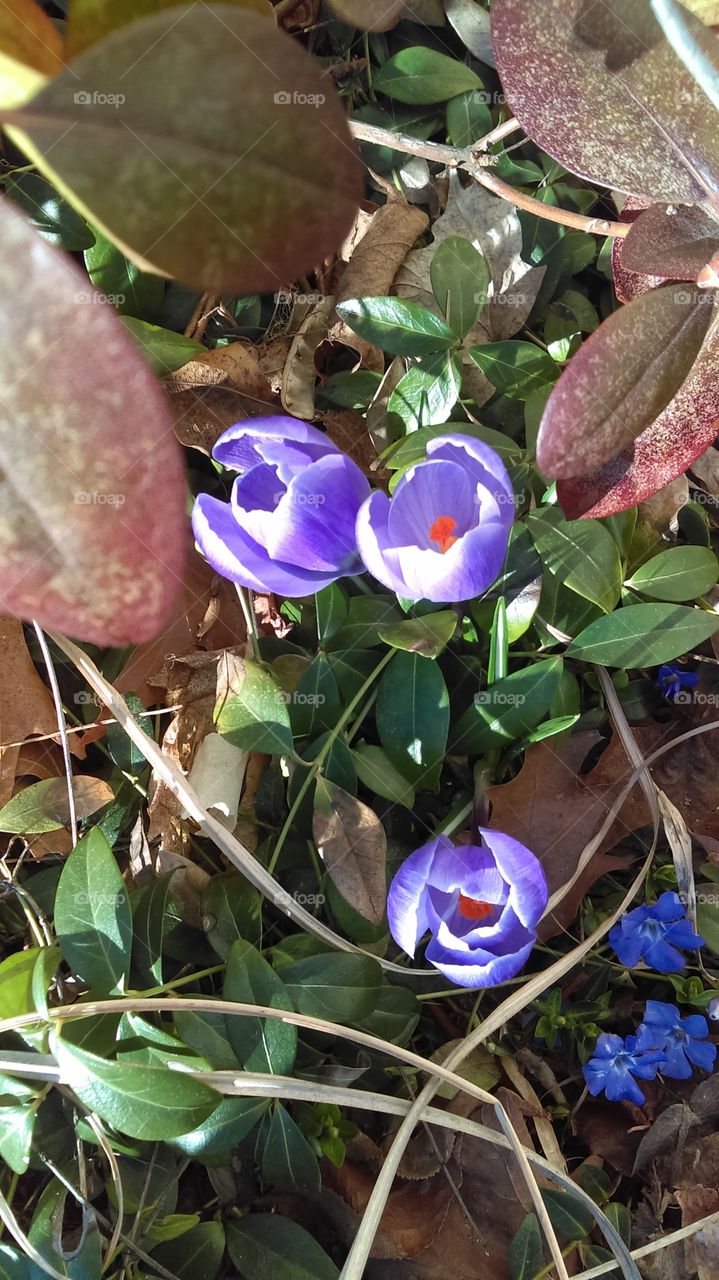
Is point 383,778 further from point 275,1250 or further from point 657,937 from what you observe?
point 275,1250

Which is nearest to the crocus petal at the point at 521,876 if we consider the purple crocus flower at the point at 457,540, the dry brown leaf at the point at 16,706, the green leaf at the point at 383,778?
the green leaf at the point at 383,778

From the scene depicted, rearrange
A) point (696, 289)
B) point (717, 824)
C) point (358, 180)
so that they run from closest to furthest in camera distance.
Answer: point (358, 180) < point (696, 289) < point (717, 824)

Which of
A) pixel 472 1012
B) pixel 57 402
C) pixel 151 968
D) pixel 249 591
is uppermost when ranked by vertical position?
pixel 57 402

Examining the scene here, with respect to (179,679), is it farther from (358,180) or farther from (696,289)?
(696,289)

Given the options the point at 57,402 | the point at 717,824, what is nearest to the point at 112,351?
the point at 57,402

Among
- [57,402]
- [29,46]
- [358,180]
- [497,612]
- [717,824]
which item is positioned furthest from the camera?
[717,824]

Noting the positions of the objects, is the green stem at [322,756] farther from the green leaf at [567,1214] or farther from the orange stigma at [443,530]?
the green leaf at [567,1214]

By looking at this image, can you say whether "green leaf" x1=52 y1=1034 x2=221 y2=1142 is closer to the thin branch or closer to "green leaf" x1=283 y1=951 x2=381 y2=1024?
"green leaf" x1=283 y1=951 x2=381 y2=1024
